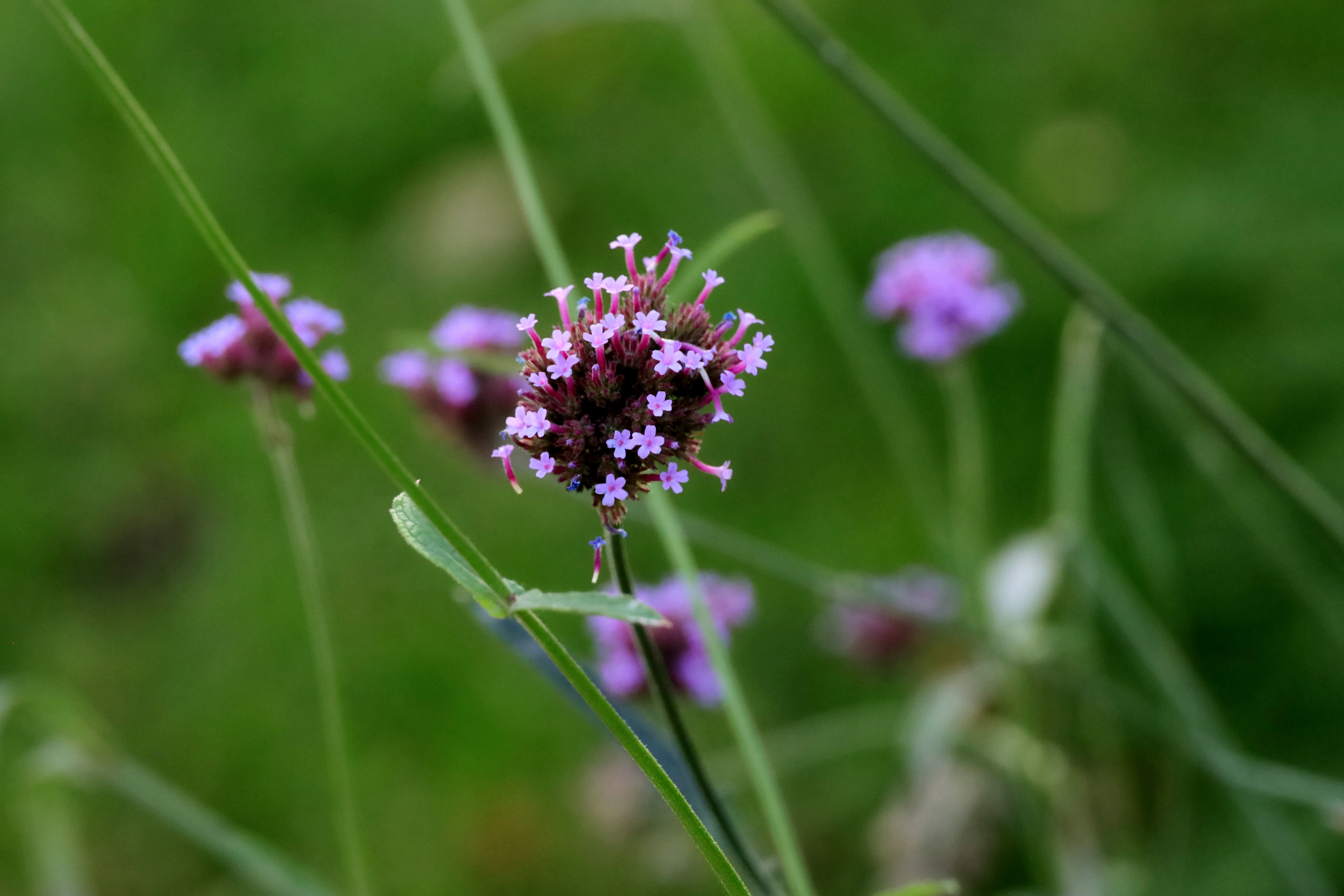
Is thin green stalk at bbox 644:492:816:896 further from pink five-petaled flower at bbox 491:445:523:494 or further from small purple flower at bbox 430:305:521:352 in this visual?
small purple flower at bbox 430:305:521:352

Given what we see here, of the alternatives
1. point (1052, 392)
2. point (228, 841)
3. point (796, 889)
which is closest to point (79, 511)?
point (228, 841)

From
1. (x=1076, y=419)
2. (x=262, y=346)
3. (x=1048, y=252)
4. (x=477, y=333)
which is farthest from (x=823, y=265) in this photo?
(x=262, y=346)

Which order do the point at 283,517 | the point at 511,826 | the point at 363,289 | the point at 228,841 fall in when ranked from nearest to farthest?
the point at 228,841, the point at 511,826, the point at 283,517, the point at 363,289

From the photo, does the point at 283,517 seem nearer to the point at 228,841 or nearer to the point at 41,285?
the point at 41,285

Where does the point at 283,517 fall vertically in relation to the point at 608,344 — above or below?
above

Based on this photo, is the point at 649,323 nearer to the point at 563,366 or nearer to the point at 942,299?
the point at 563,366

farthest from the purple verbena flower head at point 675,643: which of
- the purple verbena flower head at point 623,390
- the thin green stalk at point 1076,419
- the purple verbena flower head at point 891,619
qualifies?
the purple verbena flower head at point 623,390

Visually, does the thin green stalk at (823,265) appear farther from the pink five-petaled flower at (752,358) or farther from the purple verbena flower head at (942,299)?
the pink five-petaled flower at (752,358)

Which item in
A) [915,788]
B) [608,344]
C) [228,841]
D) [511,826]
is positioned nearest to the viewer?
[608,344]
